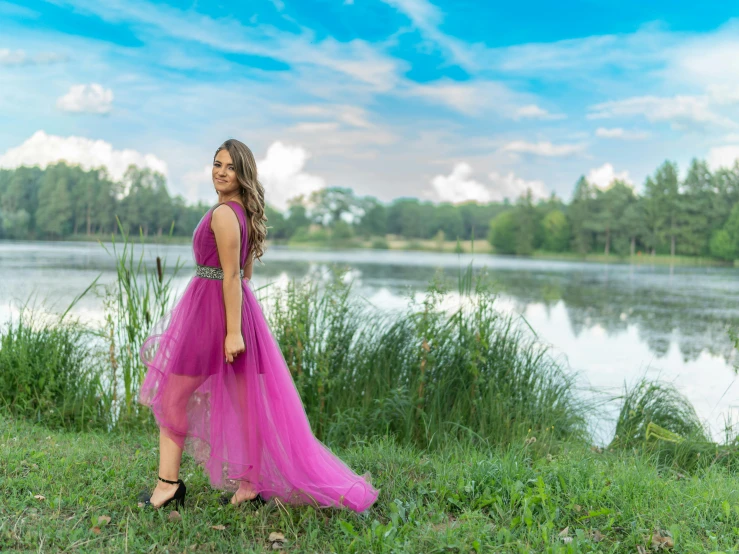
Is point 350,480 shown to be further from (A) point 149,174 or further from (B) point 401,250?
(B) point 401,250

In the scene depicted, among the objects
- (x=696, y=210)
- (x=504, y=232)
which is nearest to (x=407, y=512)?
(x=696, y=210)

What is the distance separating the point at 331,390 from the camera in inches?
174

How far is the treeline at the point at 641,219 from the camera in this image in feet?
124

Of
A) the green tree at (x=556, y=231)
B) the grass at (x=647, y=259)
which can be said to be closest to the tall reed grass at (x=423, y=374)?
the grass at (x=647, y=259)

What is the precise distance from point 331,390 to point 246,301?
1.92 meters

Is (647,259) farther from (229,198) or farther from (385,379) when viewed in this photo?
(229,198)

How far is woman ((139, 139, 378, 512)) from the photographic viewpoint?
2.58 m

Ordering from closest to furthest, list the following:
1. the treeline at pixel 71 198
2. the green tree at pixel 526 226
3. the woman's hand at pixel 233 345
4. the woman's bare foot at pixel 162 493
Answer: the woman's hand at pixel 233 345 → the woman's bare foot at pixel 162 493 → the treeline at pixel 71 198 → the green tree at pixel 526 226

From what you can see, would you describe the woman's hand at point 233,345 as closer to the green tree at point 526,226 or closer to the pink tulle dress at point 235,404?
the pink tulle dress at point 235,404

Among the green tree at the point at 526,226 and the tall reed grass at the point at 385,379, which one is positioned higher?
the green tree at the point at 526,226

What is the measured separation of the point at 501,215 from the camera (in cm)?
4744

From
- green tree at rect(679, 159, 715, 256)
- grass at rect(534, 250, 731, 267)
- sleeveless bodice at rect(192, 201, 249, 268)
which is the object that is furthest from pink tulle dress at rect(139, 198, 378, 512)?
green tree at rect(679, 159, 715, 256)

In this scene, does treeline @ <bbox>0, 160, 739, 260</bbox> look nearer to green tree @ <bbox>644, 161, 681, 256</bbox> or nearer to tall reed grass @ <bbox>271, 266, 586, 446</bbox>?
green tree @ <bbox>644, 161, 681, 256</bbox>

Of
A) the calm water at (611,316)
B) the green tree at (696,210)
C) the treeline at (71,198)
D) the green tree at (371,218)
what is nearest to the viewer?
the calm water at (611,316)
